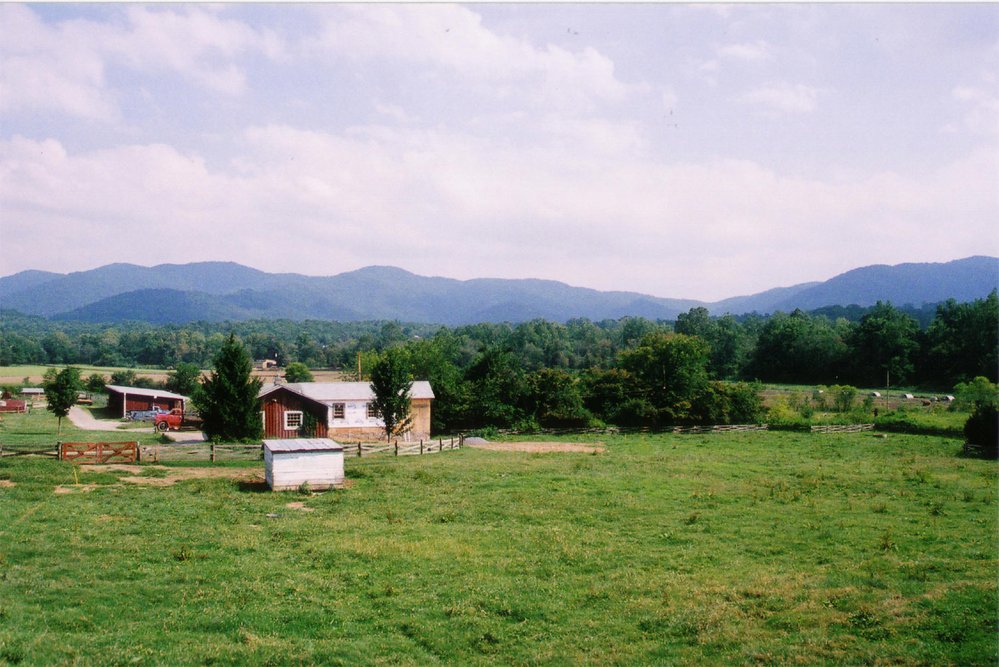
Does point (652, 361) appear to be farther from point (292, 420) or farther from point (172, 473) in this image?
point (172, 473)

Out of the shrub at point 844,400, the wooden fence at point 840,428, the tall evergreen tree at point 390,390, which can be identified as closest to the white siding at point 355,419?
the tall evergreen tree at point 390,390

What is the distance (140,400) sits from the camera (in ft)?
225

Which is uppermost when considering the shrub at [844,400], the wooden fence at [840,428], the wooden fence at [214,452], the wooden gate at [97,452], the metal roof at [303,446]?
the metal roof at [303,446]

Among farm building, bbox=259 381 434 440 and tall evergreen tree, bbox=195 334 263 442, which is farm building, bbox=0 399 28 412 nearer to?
farm building, bbox=259 381 434 440

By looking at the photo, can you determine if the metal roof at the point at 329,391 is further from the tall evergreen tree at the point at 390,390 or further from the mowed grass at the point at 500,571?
the mowed grass at the point at 500,571

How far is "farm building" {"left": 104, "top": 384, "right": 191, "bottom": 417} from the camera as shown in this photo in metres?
67.5

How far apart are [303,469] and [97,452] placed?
40.2 ft

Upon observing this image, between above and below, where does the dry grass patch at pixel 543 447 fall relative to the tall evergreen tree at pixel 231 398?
below

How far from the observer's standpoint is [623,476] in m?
31.0

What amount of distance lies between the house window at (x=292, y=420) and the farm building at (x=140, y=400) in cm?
2332

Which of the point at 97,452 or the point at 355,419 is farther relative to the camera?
the point at 355,419

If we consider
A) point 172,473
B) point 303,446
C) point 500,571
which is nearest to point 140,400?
point 172,473

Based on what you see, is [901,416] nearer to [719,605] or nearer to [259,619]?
[719,605]

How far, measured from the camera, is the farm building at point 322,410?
48750 mm
